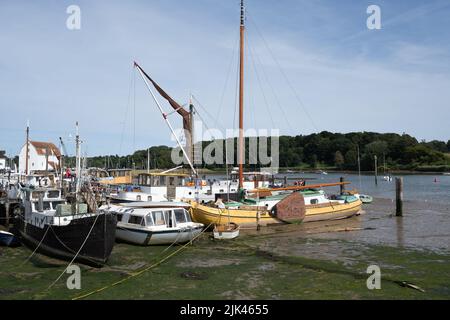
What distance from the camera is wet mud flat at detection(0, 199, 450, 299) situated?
55.8ft

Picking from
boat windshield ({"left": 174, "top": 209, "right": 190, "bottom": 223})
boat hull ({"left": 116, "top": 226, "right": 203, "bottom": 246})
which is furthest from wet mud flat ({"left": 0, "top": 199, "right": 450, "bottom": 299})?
boat windshield ({"left": 174, "top": 209, "right": 190, "bottom": 223})

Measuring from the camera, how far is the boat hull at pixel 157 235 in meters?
26.2

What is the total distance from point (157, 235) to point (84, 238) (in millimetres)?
5743

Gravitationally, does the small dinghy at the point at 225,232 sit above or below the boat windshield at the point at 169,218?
below

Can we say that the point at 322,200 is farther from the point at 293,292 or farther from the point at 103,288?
the point at 103,288

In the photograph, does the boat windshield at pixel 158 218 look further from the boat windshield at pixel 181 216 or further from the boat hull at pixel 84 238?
the boat hull at pixel 84 238

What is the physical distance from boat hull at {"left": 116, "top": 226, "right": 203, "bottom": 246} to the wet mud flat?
21.3 inches

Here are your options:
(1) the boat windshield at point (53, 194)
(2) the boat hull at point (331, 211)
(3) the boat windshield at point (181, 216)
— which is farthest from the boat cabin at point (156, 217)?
(2) the boat hull at point (331, 211)

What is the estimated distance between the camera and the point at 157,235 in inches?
1032

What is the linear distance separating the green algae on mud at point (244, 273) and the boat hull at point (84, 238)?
24.4 inches

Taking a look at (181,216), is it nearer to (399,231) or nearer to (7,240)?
(7,240)

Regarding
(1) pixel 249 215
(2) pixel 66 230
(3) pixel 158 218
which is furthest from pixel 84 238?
(1) pixel 249 215

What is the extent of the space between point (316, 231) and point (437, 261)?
40.0 ft
